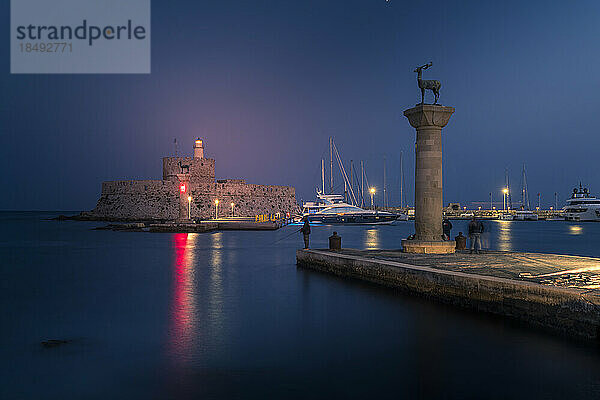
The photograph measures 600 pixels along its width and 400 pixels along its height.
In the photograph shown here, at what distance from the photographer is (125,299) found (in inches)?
426

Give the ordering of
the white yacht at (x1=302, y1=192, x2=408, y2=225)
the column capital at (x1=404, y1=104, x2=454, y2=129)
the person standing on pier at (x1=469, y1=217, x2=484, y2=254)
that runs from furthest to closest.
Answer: the white yacht at (x1=302, y1=192, x2=408, y2=225), the person standing on pier at (x1=469, y1=217, x2=484, y2=254), the column capital at (x1=404, y1=104, x2=454, y2=129)

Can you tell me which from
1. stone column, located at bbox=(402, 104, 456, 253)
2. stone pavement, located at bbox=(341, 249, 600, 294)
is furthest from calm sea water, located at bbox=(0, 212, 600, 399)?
stone column, located at bbox=(402, 104, 456, 253)

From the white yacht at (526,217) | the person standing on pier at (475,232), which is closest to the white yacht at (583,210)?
the white yacht at (526,217)

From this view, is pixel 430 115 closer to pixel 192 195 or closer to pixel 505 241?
pixel 505 241

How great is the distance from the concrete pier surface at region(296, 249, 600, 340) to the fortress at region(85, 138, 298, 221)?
50595 mm

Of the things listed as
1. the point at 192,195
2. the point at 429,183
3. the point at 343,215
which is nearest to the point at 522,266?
the point at 429,183

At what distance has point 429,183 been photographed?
42.6 ft

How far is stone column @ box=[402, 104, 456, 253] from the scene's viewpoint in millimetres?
12789

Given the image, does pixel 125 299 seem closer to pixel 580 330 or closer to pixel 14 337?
pixel 14 337

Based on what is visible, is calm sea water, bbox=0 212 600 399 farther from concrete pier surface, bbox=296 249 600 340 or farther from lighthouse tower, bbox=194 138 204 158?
lighthouse tower, bbox=194 138 204 158

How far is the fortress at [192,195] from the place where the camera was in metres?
61.8

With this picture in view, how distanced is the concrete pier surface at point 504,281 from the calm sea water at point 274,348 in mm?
258

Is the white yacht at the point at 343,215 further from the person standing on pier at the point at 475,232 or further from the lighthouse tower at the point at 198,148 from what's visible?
the person standing on pier at the point at 475,232

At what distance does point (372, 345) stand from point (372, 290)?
373 cm
